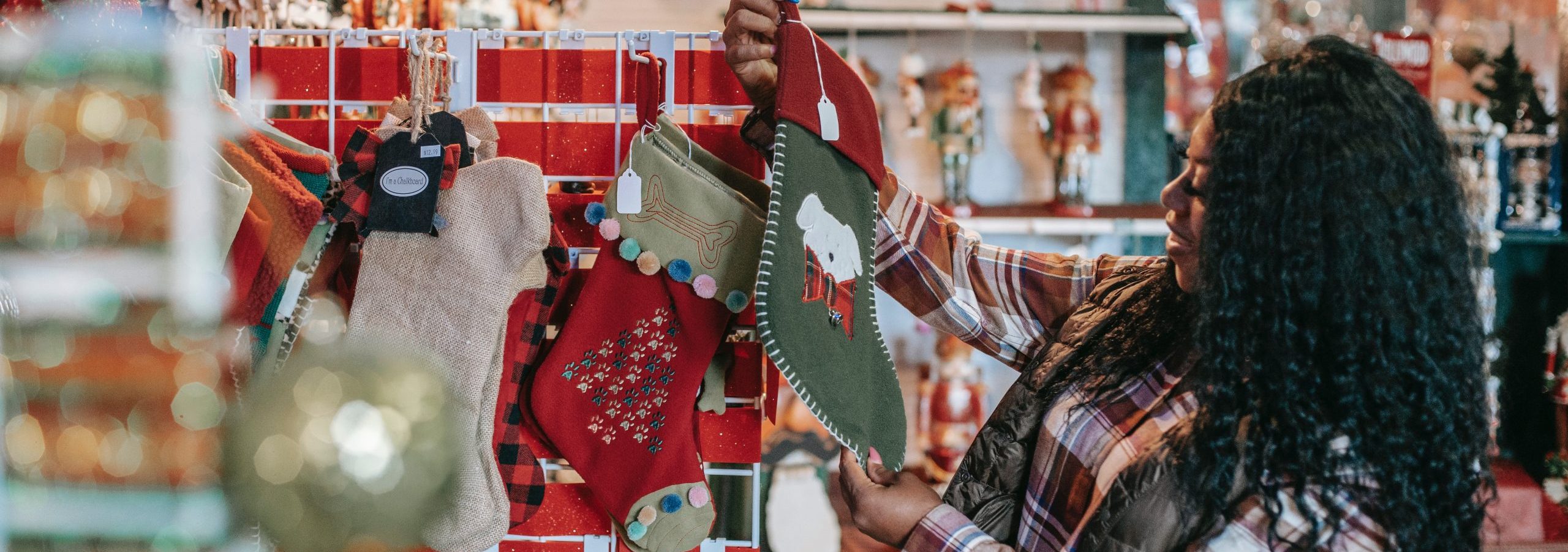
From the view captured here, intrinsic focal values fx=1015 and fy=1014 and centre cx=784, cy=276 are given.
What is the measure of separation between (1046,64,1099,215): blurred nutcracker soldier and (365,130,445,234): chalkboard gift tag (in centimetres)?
197

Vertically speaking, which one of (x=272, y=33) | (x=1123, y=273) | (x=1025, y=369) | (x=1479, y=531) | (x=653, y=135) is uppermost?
(x=272, y=33)

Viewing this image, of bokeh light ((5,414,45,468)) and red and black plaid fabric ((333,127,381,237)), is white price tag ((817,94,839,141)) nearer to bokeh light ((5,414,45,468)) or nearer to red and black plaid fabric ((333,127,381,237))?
red and black plaid fabric ((333,127,381,237))

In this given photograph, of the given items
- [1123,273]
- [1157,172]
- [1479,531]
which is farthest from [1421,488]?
[1157,172]

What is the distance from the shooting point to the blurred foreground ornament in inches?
9.5

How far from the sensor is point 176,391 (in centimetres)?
29

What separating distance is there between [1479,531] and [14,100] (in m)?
1.11

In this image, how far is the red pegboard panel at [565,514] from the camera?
1290 millimetres

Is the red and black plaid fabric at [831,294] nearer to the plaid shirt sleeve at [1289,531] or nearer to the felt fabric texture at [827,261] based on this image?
the felt fabric texture at [827,261]

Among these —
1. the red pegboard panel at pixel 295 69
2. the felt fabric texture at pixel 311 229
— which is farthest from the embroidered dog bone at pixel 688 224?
the red pegboard panel at pixel 295 69

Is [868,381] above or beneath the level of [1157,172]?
beneath

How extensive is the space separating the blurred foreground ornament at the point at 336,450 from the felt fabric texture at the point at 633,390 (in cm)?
93

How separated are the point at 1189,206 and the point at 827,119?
383 mm

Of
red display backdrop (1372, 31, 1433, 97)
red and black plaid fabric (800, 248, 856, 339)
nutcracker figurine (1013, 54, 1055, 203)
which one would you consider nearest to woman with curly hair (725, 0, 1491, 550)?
red and black plaid fabric (800, 248, 856, 339)

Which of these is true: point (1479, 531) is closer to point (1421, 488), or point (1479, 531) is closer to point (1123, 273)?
point (1421, 488)
